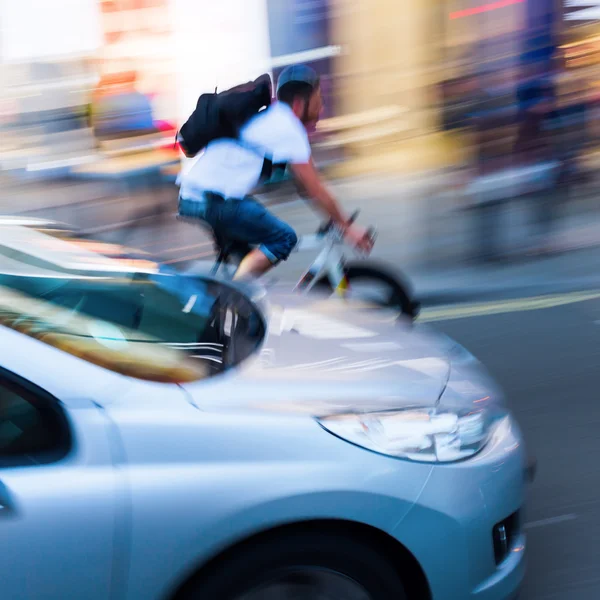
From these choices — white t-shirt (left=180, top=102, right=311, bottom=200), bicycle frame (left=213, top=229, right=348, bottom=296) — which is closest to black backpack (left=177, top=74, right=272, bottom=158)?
white t-shirt (left=180, top=102, right=311, bottom=200)

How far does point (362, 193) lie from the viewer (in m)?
10.9

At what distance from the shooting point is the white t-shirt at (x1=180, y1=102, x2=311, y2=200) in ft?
15.9

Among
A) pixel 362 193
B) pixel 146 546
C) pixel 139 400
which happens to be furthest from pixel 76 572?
pixel 362 193

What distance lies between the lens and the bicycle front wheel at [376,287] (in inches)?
214

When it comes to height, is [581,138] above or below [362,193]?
above

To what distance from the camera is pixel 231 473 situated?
2.33 meters

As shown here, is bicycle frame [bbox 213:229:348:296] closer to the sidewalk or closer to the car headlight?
the sidewalk

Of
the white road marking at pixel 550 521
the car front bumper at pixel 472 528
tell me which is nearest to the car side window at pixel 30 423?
the car front bumper at pixel 472 528

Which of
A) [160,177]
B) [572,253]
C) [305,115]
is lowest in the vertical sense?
[572,253]

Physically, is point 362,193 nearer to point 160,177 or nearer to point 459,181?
point 459,181

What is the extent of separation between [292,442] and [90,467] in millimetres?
507

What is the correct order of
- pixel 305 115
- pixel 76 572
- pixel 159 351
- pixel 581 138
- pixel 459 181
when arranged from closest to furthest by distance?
1. pixel 76 572
2. pixel 159 351
3. pixel 305 115
4. pixel 581 138
5. pixel 459 181

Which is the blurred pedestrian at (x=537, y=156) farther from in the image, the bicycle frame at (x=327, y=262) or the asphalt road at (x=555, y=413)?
the bicycle frame at (x=327, y=262)

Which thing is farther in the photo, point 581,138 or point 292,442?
point 581,138
